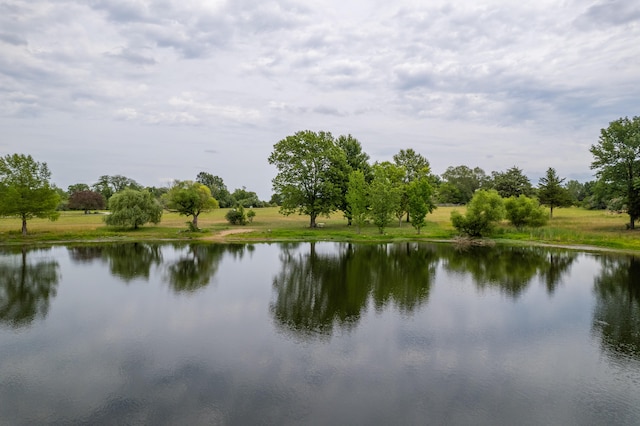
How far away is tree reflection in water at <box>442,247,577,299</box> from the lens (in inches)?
1102

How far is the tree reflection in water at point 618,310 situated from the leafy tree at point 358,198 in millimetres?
28932

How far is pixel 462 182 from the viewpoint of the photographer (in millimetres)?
128500

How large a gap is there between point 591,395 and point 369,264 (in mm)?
23041

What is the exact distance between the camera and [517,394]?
12.6m

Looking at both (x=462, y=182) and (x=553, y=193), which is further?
(x=462, y=182)

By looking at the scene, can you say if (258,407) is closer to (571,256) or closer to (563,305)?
(563,305)

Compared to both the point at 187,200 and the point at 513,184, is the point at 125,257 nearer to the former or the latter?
the point at 187,200

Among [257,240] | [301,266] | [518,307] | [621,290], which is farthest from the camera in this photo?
[257,240]

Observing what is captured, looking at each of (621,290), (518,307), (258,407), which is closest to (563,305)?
(518,307)

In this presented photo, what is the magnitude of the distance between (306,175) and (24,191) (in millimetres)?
36082

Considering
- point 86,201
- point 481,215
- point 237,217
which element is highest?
point 86,201

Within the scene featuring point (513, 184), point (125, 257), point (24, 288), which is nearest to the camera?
point (24, 288)

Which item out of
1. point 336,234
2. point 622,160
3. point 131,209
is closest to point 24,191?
point 131,209

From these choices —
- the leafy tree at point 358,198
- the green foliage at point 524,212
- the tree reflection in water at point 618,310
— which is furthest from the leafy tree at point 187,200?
the tree reflection in water at point 618,310
